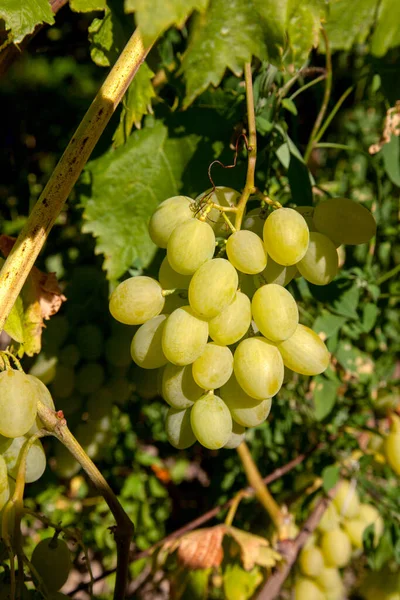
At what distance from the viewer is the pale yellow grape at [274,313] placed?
0.52 metres

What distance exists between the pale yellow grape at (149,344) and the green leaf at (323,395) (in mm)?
546

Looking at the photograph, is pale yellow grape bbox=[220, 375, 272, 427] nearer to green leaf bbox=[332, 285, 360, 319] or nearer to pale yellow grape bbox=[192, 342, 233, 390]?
pale yellow grape bbox=[192, 342, 233, 390]

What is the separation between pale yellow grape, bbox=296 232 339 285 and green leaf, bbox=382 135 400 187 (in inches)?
15.7

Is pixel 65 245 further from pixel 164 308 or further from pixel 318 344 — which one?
pixel 318 344

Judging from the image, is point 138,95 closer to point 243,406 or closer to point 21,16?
point 21,16

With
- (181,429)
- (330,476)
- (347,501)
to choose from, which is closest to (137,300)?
(181,429)

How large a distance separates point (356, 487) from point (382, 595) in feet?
1.02

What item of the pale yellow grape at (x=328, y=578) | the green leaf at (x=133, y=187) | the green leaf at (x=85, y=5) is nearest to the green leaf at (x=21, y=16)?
the green leaf at (x=85, y=5)

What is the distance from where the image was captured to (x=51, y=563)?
564mm

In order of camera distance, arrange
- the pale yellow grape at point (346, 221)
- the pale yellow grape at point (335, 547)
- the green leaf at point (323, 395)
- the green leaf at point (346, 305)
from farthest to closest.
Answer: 1. the pale yellow grape at point (335, 547)
2. the green leaf at point (323, 395)
3. the green leaf at point (346, 305)
4. the pale yellow grape at point (346, 221)

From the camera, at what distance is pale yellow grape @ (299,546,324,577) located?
3.88 feet

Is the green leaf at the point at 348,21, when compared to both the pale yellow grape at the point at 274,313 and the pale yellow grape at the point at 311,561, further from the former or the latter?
the pale yellow grape at the point at 311,561

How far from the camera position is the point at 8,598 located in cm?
53

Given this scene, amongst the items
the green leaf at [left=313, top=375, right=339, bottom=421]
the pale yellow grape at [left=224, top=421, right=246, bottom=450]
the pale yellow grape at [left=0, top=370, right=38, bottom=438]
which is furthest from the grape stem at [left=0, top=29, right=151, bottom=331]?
the green leaf at [left=313, top=375, right=339, bottom=421]
